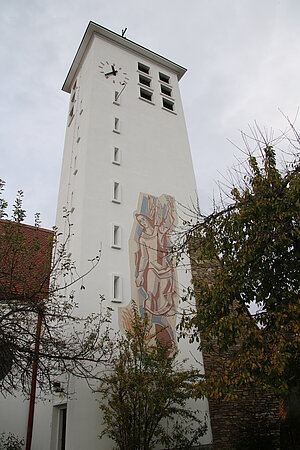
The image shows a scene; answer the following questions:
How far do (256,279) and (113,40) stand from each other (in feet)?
59.0

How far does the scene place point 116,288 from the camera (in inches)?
507

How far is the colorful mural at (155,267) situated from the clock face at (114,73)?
707cm

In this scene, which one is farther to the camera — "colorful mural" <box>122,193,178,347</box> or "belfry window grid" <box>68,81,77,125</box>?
"belfry window grid" <box>68,81,77,125</box>

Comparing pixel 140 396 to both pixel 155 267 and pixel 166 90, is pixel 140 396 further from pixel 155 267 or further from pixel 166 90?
pixel 166 90

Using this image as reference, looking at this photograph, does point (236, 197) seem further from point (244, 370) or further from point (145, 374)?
point (145, 374)

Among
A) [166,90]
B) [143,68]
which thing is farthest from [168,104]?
[143,68]

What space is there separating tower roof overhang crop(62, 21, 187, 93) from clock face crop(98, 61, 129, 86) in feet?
6.98

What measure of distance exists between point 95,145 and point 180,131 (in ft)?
18.4

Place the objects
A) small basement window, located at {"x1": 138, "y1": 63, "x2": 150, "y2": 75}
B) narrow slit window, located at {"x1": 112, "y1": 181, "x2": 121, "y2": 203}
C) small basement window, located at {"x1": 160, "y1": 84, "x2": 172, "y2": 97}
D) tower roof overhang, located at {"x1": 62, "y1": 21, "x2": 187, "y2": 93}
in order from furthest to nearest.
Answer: small basement window, located at {"x1": 138, "y1": 63, "x2": 150, "y2": 75} < small basement window, located at {"x1": 160, "y1": 84, "x2": 172, "y2": 97} < tower roof overhang, located at {"x1": 62, "y1": 21, "x2": 187, "y2": 93} < narrow slit window, located at {"x1": 112, "y1": 181, "x2": 121, "y2": 203}

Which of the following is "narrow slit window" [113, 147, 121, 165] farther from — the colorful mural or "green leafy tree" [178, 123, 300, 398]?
"green leafy tree" [178, 123, 300, 398]

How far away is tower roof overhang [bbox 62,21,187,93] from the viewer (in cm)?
2070

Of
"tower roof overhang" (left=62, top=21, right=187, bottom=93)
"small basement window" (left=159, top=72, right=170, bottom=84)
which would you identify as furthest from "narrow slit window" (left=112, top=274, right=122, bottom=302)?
"tower roof overhang" (left=62, top=21, right=187, bottom=93)

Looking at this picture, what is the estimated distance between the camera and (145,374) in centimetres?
981

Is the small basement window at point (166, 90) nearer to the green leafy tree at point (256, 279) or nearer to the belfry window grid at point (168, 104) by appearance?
the belfry window grid at point (168, 104)
